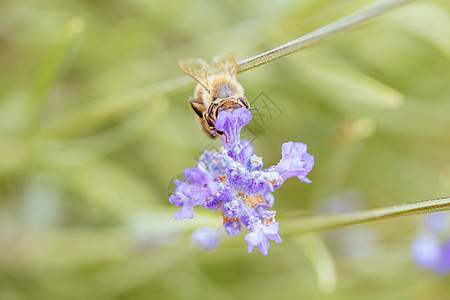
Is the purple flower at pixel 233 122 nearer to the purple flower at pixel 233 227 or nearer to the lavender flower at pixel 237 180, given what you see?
the lavender flower at pixel 237 180

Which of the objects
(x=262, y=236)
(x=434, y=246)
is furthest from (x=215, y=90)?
(x=434, y=246)

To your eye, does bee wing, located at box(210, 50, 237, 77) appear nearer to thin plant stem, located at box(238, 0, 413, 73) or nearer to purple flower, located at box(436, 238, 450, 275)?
thin plant stem, located at box(238, 0, 413, 73)

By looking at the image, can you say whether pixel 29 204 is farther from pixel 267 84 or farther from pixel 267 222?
pixel 267 222

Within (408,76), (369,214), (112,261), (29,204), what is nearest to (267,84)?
(408,76)

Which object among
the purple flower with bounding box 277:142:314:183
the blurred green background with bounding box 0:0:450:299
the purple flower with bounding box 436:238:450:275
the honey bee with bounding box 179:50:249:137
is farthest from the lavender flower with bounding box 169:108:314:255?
the purple flower with bounding box 436:238:450:275

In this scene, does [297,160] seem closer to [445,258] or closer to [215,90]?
[215,90]

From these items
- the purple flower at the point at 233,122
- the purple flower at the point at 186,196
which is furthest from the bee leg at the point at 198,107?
the purple flower at the point at 186,196
